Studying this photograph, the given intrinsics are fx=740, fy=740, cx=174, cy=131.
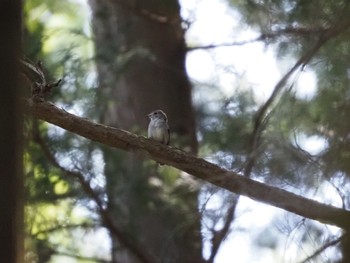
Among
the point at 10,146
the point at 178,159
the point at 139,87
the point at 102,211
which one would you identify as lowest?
the point at 10,146

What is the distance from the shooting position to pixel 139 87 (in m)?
3.91

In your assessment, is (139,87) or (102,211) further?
(139,87)

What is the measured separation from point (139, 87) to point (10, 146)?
11.1 feet

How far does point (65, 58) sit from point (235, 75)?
970 mm

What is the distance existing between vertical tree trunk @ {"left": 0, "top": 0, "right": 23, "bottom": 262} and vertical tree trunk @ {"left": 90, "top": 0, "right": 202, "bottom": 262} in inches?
115

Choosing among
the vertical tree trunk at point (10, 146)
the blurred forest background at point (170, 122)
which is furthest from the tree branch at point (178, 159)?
the vertical tree trunk at point (10, 146)

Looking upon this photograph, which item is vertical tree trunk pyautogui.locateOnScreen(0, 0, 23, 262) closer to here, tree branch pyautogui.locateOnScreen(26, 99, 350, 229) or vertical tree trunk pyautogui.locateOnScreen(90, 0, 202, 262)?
tree branch pyautogui.locateOnScreen(26, 99, 350, 229)

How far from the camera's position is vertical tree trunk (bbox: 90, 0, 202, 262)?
351cm

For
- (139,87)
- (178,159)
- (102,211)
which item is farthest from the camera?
(139,87)

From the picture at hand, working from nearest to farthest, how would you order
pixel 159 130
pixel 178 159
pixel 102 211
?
pixel 178 159 → pixel 159 130 → pixel 102 211

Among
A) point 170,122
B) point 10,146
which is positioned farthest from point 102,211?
point 10,146

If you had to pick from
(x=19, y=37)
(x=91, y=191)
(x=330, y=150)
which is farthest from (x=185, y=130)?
(x=19, y=37)

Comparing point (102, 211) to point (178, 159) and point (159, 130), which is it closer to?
point (159, 130)

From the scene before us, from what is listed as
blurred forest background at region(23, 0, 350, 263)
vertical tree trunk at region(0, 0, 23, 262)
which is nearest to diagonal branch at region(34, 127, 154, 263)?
blurred forest background at region(23, 0, 350, 263)
